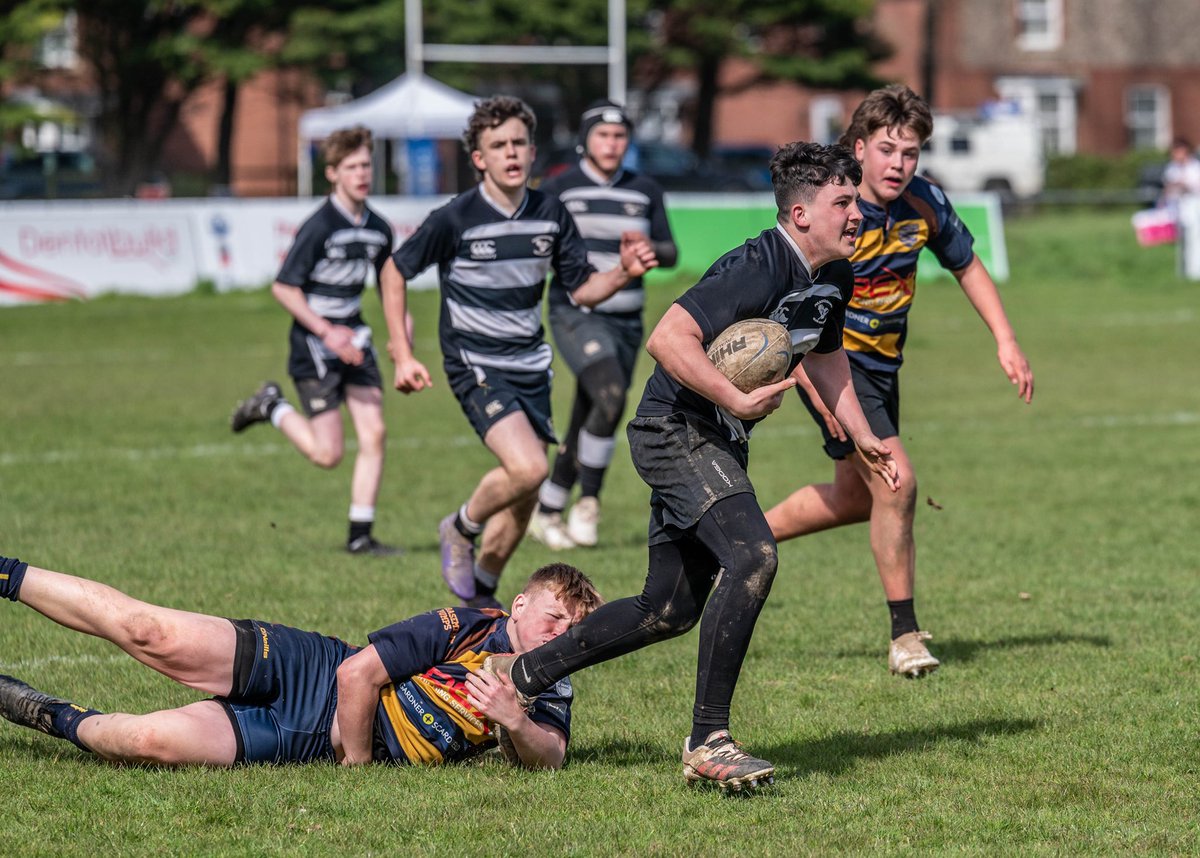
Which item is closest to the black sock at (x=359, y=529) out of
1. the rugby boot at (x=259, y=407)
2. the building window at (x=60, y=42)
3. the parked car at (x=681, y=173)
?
the rugby boot at (x=259, y=407)

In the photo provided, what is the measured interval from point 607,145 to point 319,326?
6.52ft

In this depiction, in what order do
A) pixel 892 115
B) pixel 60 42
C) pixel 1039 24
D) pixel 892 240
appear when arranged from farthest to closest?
pixel 1039 24, pixel 60 42, pixel 892 240, pixel 892 115

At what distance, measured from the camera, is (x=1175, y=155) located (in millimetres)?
30766

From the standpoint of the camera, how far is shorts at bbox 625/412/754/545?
5.04m

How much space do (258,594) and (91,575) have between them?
0.91 m

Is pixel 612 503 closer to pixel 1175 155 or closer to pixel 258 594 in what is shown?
pixel 258 594

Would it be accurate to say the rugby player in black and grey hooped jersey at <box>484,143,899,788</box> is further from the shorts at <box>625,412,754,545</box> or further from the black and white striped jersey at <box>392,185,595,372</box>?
the black and white striped jersey at <box>392,185,595,372</box>

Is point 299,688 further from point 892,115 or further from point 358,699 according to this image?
point 892,115

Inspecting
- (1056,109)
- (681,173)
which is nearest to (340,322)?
(681,173)

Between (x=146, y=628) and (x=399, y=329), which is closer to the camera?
(x=146, y=628)

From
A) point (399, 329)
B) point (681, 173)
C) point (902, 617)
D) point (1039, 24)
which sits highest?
point (1039, 24)

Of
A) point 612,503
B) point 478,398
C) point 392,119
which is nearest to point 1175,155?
point 392,119

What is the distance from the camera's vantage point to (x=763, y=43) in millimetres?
47906

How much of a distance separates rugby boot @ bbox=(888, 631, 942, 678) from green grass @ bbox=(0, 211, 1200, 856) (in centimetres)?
6
